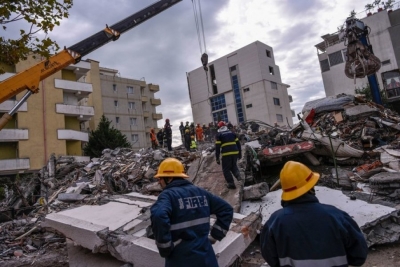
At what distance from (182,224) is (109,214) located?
2.51 m

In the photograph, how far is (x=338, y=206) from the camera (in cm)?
444

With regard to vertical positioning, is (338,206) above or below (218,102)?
below

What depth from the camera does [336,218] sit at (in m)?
1.57

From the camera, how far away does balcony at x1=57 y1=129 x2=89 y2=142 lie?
20734 millimetres

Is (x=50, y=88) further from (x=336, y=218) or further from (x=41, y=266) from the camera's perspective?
(x=336, y=218)

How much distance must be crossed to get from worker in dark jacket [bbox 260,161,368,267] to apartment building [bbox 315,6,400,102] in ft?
89.2

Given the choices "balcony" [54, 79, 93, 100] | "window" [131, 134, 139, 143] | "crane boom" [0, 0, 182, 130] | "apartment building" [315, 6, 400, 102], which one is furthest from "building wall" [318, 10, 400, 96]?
"balcony" [54, 79, 93, 100]

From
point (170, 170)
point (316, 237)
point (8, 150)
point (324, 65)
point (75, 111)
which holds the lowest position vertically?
point (316, 237)

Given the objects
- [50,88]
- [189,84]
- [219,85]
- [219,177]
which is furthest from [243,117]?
[219,177]

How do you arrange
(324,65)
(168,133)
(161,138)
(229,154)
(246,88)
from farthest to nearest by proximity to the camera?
(246,88) → (324,65) → (161,138) → (168,133) → (229,154)

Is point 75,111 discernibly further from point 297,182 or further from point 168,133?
point 297,182

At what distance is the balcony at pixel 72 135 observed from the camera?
20.7 metres

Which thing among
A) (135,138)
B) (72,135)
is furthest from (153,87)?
(72,135)

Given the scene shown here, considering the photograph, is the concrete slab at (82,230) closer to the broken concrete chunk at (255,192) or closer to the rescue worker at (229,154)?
the rescue worker at (229,154)
